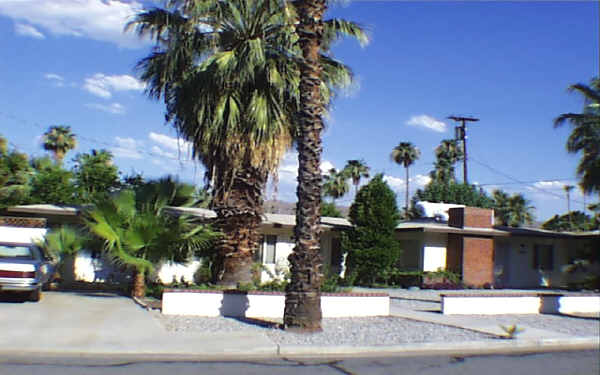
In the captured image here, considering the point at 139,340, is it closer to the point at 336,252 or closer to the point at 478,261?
the point at 336,252

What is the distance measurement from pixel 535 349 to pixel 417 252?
1324 cm

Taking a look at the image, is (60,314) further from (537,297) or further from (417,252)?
(417,252)

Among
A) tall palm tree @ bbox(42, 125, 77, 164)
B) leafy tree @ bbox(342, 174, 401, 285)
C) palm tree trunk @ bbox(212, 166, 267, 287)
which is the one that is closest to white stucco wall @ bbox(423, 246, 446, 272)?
leafy tree @ bbox(342, 174, 401, 285)

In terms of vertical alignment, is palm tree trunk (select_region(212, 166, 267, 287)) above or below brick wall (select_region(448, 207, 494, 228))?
below

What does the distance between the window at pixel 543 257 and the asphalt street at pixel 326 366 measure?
1764 cm

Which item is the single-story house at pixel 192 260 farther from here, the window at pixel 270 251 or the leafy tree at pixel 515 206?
the leafy tree at pixel 515 206

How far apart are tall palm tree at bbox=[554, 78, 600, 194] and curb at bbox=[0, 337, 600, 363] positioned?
865 cm

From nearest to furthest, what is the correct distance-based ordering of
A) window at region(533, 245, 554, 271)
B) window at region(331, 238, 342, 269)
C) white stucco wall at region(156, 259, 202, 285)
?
white stucco wall at region(156, 259, 202, 285) < window at region(331, 238, 342, 269) < window at region(533, 245, 554, 271)

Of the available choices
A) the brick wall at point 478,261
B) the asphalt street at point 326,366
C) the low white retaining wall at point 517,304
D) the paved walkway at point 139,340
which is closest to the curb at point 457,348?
the paved walkway at point 139,340

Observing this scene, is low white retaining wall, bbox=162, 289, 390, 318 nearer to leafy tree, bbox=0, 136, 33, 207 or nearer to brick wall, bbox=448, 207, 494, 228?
brick wall, bbox=448, 207, 494, 228

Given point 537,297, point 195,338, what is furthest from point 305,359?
point 537,297

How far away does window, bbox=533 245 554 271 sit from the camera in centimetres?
2664

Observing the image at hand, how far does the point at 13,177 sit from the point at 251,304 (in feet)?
48.4

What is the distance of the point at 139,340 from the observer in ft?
32.2
